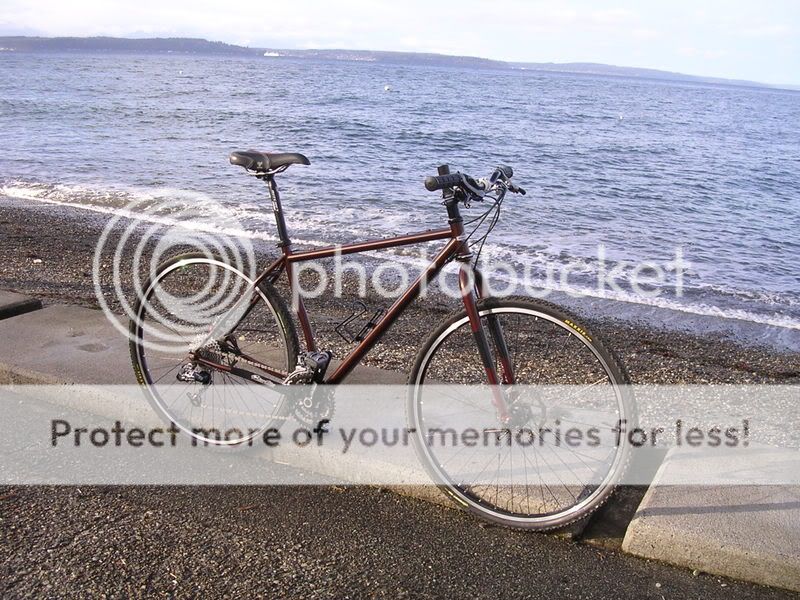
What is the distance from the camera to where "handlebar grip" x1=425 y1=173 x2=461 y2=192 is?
126 inches

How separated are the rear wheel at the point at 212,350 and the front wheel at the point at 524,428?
0.86 meters

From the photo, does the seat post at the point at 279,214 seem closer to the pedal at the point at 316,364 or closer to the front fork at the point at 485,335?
the pedal at the point at 316,364

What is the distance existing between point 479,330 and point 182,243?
9068 mm

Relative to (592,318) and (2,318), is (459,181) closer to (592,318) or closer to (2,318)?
(2,318)

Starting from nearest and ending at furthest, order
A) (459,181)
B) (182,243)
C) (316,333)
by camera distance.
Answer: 1. (459,181)
2. (316,333)
3. (182,243)

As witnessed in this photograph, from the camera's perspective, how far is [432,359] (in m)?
3.82

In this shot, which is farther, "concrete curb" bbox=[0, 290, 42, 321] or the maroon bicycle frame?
"concrete curb" bbox=[0, 290, 42, 321]

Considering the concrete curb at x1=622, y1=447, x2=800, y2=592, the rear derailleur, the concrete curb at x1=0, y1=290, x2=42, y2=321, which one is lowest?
the concrete curb at x1=0, y1=290, x2=42, y2=321

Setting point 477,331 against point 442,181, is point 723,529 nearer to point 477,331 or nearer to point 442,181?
point 477,331

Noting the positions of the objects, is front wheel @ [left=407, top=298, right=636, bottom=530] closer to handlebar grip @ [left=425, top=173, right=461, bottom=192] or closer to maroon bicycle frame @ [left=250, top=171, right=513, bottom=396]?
maroon bicycle frame @ [left=250, top=171, right=513, bottom=396]

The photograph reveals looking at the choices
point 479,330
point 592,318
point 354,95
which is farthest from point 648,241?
point 354,95

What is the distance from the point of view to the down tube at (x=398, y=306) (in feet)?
11.1

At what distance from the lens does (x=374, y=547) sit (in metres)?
3.29

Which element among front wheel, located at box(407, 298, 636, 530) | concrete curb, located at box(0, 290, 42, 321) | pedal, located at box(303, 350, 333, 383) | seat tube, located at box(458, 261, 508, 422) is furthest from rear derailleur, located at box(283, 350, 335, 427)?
concrete curb, located at box(0, 290, 42, 321)
